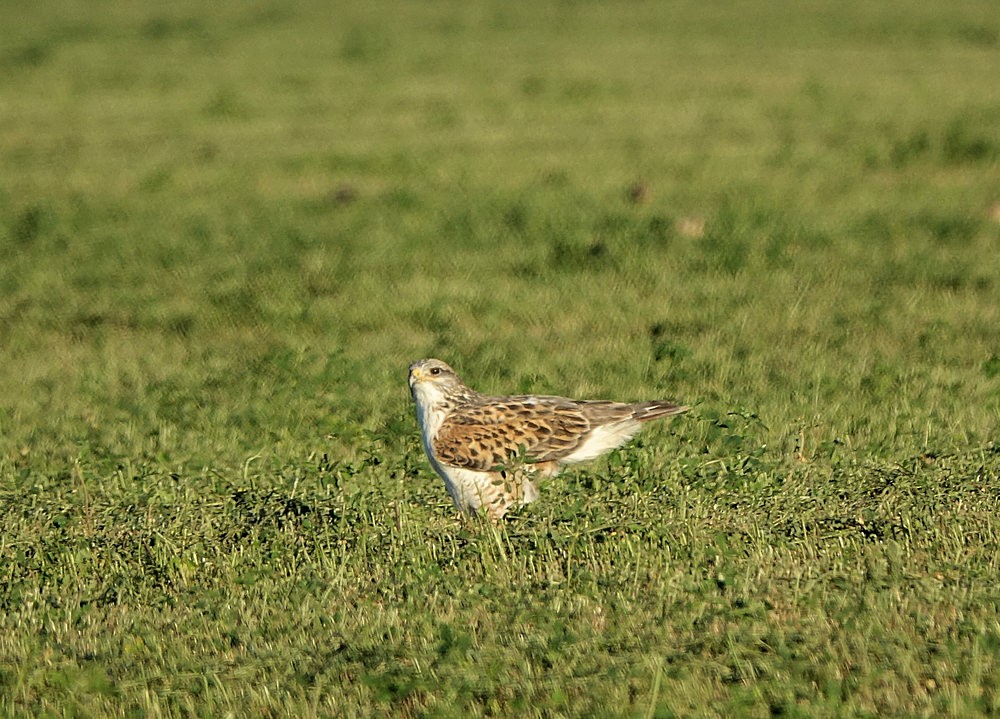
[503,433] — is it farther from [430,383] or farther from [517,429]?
[430,383]

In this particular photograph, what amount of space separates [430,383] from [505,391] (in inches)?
61.8

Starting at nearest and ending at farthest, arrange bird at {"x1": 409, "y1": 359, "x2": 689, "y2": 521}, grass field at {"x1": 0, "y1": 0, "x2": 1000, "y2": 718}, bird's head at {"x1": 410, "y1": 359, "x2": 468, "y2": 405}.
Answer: grass field at {"x1": 0, "y1": 0, "x2": 1000, "y2": 718}
bird at {"x1": 409, "y1": 359, "x2": 689, "y2": 521}
bird's head at {"x1": 410, "y1": 359, "x2": 468, "y2": 405}

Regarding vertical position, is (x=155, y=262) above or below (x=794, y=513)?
below

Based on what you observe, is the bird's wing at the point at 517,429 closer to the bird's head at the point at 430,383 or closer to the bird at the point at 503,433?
the bird at the point at 503,433

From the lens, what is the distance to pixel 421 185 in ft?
57.8

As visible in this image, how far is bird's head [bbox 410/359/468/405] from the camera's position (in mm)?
8648

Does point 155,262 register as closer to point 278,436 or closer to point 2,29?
point 278,436

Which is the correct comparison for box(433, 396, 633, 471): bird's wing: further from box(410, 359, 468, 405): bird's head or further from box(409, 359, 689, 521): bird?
box(410, 359, 468, 405): bird's head

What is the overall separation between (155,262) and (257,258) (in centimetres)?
103

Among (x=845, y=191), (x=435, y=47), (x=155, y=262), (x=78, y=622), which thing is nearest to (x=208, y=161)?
(x=155, y=262)

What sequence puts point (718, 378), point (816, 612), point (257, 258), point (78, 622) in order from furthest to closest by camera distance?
point (257, 258), point (718, 378), point (78, 622), point (816, 612)

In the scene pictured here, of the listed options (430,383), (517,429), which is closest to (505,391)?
(430,383)

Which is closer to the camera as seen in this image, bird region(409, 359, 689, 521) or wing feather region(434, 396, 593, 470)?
bird region(409, 359, 689, 521)

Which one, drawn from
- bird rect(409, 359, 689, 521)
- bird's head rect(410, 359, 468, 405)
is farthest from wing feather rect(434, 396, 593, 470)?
bird's head rect(410, 359, 468, 405)
